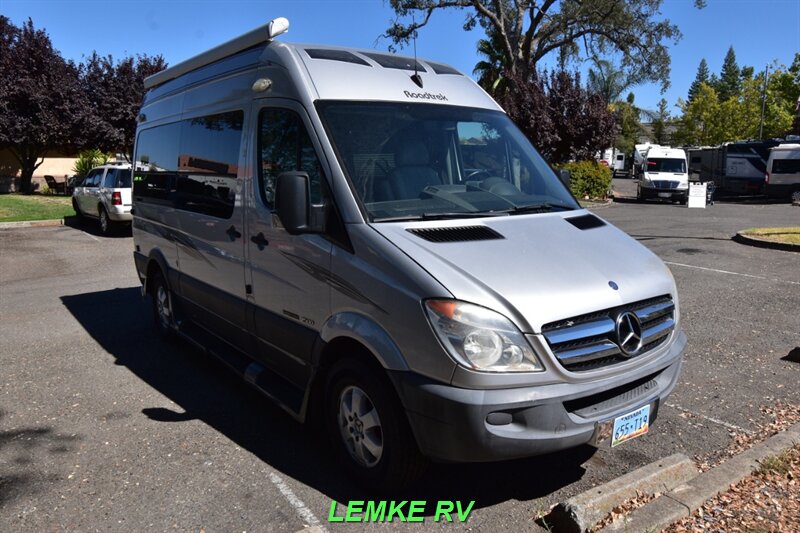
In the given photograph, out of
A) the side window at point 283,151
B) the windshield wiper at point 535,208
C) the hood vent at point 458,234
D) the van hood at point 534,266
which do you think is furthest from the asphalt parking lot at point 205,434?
the side window at point 283,151

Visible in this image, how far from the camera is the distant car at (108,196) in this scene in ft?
51.7

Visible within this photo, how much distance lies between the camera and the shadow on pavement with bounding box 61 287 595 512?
3881mm

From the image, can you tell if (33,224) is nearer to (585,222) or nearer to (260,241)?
(260,241)

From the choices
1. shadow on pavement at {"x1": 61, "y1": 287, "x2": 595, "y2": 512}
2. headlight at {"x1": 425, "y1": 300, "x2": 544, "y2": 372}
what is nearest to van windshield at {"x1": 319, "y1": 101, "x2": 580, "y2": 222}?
headlight at {"x1": 425, "y1": 300, "x2": 544, "y2": 372}

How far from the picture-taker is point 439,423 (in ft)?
10.4

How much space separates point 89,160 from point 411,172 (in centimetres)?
2858

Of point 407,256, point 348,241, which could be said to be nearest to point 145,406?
point 348,241

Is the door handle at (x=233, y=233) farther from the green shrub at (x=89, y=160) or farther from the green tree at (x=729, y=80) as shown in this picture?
the green tree at (x=729, y=80)

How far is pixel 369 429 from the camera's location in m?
3.66

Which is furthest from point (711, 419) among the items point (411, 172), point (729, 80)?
point (729, 80)

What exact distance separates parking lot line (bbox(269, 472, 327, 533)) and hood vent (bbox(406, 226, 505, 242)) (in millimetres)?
1605

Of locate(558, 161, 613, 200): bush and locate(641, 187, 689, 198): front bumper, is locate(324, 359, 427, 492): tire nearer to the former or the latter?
locate(558, 161, 613, 200): bush

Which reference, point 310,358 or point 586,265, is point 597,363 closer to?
point 586,265

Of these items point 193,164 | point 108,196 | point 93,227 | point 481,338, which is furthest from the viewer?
point 93,227
